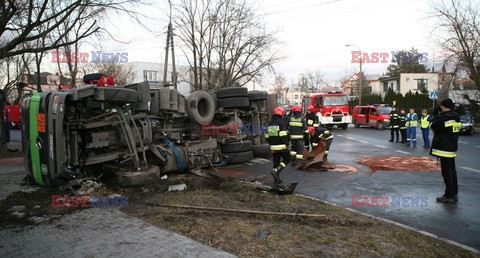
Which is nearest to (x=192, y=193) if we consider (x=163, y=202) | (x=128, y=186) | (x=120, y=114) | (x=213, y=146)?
(x=163, y=202)

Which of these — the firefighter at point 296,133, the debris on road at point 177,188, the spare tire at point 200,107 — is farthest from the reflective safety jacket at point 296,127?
the debris on road at point 177,188

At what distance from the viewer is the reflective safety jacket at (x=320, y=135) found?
33.4 ft

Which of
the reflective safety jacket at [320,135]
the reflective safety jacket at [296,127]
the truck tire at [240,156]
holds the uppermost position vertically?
the reflective safety jacket at [296,127]

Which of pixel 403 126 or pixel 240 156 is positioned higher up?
pixel 403 126

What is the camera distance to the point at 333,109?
23.6 meters

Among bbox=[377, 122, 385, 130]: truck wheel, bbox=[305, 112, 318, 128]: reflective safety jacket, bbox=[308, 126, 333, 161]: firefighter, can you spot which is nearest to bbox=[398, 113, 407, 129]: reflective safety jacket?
bbox=[305, 112, 318, 128]: reflective safety jacket

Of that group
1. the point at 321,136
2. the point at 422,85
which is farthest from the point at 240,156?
the point at 422,85

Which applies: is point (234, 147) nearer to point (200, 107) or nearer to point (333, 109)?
point (200, 107)

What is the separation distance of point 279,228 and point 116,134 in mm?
4009

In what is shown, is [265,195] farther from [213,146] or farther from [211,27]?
[211,27]

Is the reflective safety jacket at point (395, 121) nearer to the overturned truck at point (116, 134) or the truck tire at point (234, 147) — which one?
the truck tire at point (234, 147)

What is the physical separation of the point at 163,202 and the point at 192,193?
727 mm

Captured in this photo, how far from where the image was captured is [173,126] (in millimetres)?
8797

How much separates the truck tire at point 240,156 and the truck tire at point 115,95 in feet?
11.9
